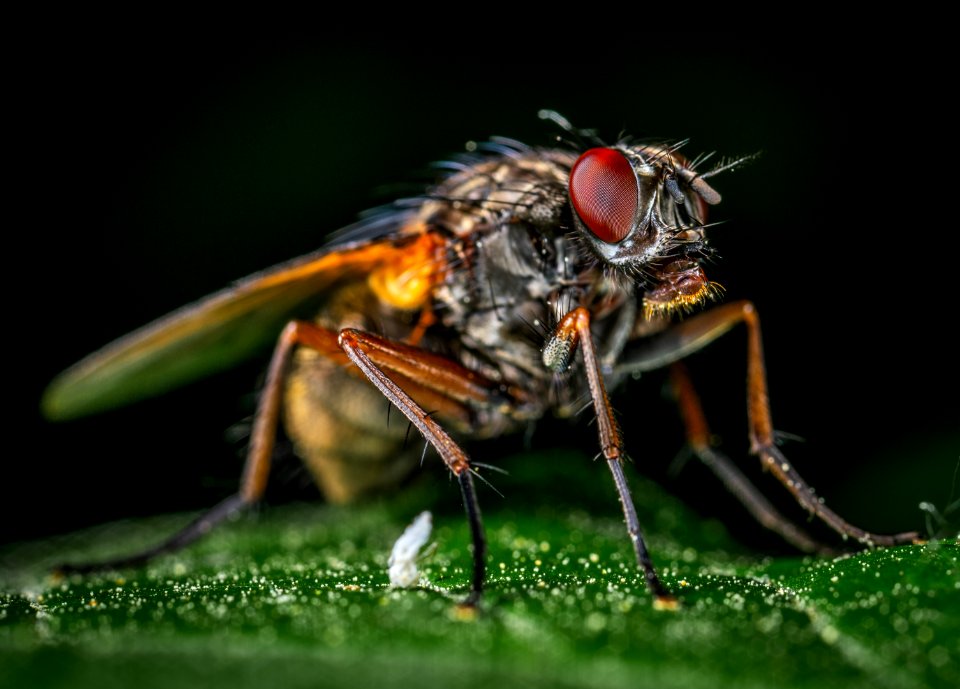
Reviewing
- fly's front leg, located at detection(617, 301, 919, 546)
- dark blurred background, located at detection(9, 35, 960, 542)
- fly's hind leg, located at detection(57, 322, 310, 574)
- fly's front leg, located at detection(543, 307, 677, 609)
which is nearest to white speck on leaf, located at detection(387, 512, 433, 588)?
fly's front leg, located at detection(543, 307, 677, 609)

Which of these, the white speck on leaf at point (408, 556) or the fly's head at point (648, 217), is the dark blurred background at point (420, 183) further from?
the white speck on leaf at point (408, 556)

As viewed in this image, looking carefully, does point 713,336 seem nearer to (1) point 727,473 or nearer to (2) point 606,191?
(1) point 727,473

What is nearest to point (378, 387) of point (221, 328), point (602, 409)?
point (602, 409)


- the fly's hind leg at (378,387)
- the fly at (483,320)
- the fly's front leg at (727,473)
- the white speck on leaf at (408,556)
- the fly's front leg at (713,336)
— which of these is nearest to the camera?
the white speck on leaf at (408,556)

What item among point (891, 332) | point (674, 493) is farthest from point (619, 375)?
point (891, 332)

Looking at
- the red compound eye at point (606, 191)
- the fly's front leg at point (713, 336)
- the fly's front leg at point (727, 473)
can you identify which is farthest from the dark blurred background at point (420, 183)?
the red compound eye at point (606, 191)

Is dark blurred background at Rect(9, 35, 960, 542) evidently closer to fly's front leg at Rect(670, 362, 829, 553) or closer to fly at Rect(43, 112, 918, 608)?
fly's front leg at Rect(670, 362, 829, 553)
